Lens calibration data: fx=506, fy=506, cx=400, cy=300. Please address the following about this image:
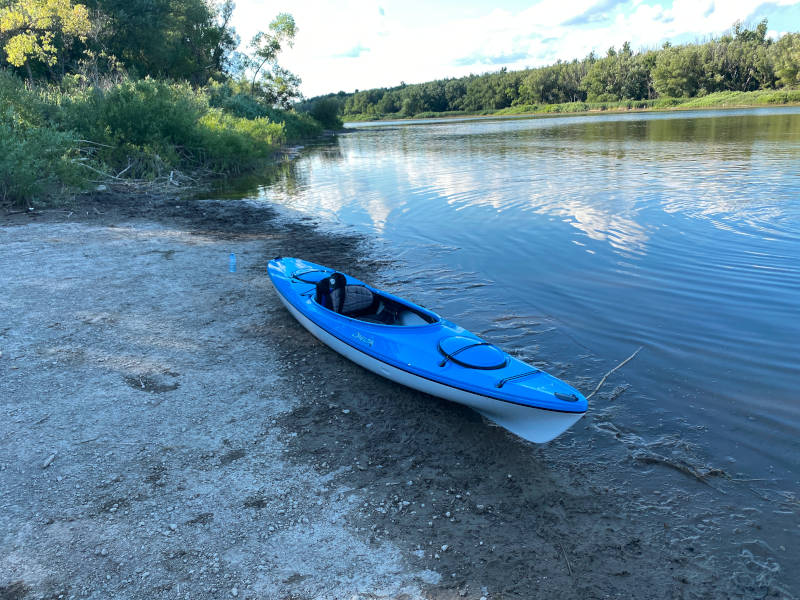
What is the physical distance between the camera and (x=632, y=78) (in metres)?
80.9

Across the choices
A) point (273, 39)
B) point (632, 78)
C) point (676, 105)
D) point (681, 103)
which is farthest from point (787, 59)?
point (273, 39)

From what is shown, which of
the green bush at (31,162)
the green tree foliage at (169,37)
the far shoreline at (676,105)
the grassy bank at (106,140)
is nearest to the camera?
the green bush at (31,162)

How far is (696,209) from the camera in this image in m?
12.9

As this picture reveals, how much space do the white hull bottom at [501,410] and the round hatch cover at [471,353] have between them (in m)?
0.30

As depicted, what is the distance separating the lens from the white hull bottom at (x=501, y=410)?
14.8 feet

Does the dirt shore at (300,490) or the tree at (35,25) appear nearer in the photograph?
the dirt shore at (300,490)

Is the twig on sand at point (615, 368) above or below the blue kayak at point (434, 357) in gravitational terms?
below

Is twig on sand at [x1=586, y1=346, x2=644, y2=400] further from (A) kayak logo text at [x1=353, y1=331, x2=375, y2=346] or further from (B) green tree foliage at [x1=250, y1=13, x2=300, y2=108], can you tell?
(B) green tree foliage at [x1=250, y1=13, x2=300, y2=108]

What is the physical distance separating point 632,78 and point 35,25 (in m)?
82.6

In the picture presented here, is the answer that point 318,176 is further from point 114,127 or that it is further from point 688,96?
point 688,96

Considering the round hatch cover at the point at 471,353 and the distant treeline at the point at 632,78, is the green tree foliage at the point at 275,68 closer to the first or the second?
the distant treeline at the point at 632,78

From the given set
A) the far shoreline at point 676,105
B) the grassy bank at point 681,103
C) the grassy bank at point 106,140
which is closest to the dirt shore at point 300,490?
the grassy bank at point 106,140

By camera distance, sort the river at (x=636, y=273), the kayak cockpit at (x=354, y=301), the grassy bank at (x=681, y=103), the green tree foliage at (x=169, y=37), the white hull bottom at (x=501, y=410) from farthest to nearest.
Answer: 1. the grassy bank at (x=681, y=103)
2. the green tree foliage at (x=169, y=37)
3. the kayak cockpit at (x=354, y=301)
4. the river at (x=636, y=273)
5. the white hull bottom at (x=501, y=410)

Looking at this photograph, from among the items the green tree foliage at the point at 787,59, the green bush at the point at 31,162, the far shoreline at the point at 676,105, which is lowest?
the green bush at the point at 31,162
